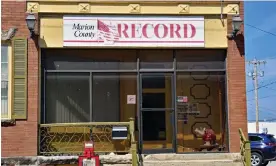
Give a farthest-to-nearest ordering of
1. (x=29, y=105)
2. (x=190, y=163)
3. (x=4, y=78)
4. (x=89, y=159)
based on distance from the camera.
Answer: (x=4, y=78) → (x=29, y=105) → (x=190, y=163) → (x=89, y=159)

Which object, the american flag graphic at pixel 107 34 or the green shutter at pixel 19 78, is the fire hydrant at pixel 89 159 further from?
the american flag graphic at pixel 107 34

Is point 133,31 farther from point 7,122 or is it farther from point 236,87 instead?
point 7,122

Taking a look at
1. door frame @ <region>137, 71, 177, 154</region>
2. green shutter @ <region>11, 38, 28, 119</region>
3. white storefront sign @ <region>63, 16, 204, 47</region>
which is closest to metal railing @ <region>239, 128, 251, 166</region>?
door frame @ <region>137, 71, 177, 154</region>

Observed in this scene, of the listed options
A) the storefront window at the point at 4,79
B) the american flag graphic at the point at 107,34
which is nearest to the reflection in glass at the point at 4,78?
the storefront window at the point at 4,79

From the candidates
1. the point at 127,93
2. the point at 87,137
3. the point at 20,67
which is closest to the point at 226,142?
the point at 127,93

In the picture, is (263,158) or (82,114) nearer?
(82,114)

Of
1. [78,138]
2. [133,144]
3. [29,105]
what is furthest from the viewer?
[78,138]

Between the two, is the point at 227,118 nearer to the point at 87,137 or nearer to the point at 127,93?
the point at 127,93

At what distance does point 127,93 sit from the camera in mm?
12664

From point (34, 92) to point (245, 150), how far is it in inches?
221

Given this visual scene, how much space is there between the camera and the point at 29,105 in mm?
12070

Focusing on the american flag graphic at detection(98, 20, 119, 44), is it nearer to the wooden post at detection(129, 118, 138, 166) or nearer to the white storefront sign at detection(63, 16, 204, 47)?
the white storefront sign at detection(63, 16, 204, 47)

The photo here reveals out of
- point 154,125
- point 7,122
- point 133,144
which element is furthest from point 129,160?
point 7,122

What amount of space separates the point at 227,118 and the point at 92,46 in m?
4.17
